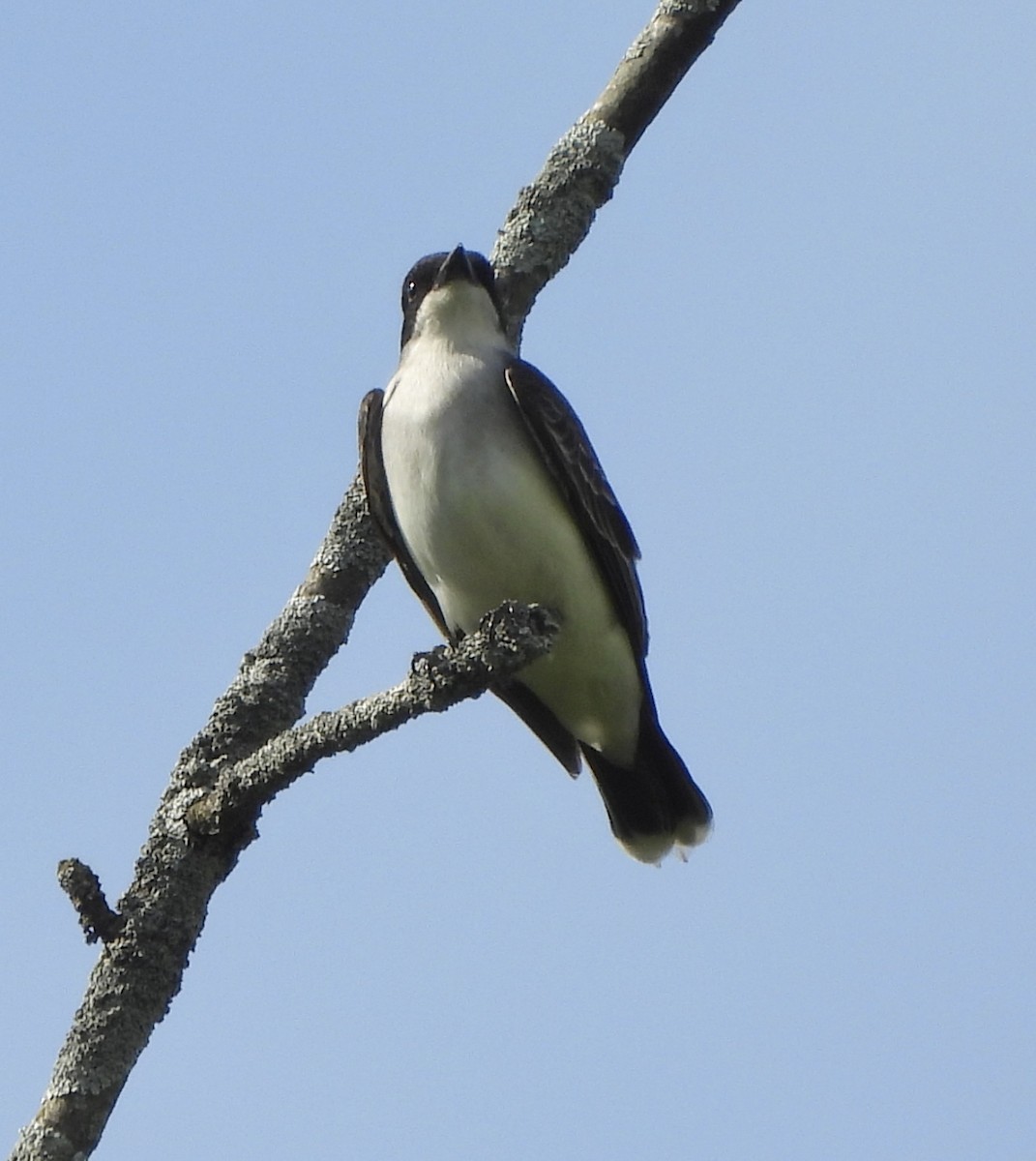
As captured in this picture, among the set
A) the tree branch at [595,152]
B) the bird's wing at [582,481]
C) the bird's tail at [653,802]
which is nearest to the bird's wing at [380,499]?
the bird's wing at [582,481]

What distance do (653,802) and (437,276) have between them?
2.20 meters

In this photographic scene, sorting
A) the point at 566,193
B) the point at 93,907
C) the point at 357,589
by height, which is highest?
the point at 566,193

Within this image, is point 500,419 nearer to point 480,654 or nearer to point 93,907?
point 480,654

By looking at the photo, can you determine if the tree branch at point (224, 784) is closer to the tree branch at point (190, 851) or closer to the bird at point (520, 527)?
the tree branch at point (190, 851)

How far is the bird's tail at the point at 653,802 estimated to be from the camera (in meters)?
6.65

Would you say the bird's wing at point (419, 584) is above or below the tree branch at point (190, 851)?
above

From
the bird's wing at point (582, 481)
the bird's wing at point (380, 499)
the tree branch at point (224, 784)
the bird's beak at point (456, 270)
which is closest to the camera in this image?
the tree branch at point (224, 784)

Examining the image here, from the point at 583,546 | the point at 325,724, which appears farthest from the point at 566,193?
the point at 325,724

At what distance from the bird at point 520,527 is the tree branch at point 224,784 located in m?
0.46

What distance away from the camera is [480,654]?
13.4 ft

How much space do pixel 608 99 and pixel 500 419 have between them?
111 cm

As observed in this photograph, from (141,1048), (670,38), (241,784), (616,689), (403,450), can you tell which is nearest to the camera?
(141,1048)

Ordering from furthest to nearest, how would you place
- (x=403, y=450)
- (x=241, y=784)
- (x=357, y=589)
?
(x=403, y=450) < (x=357, y=589) < (x=241, y=784)

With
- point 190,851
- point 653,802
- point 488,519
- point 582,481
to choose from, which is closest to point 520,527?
point 488,519
